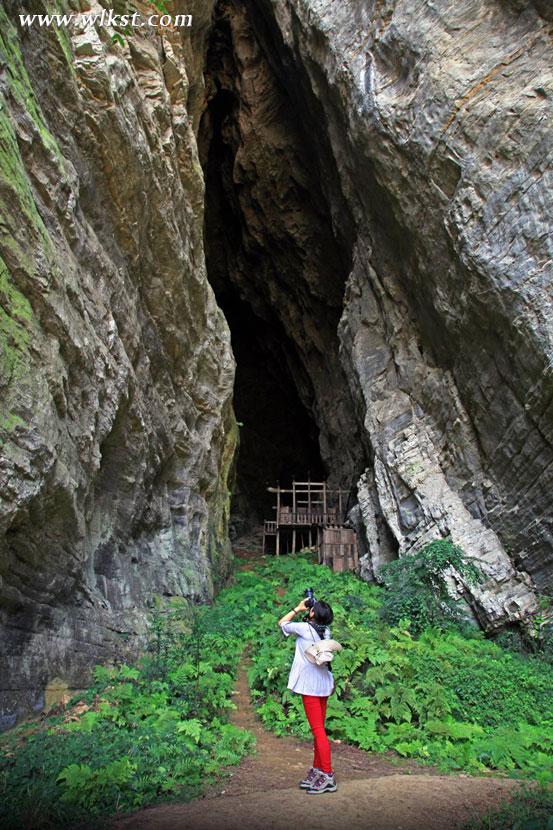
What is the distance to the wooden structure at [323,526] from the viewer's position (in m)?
20.8

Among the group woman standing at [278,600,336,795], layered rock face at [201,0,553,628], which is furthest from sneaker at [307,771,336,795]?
layered rock face at [201,0,553,628]

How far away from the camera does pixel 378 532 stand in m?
18.5

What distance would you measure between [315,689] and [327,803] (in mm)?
829

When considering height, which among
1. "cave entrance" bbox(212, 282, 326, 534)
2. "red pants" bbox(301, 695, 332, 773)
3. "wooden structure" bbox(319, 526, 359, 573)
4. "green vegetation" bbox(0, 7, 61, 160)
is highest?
"cave entrance" bbox(212, 282, 326, 534)

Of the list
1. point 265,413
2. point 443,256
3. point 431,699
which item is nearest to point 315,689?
point 431,699

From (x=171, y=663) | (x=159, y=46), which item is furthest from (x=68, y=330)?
(x=159, y=46)

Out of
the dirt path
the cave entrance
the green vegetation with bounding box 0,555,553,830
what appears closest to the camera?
the dirt path

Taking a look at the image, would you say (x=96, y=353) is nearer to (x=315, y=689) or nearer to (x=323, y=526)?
(x=315, y=689)

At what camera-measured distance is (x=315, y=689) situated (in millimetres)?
4980

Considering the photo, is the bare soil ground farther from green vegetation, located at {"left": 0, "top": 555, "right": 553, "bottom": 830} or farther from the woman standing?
green vegetation, located at {"left": 0, "top": 555, "right": 553, "bottom": 830}

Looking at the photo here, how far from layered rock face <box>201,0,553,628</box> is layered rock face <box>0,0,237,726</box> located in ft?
19.0

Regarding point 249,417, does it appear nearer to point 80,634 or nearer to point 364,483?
point 364,483

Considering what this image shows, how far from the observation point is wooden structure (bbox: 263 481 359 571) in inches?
819

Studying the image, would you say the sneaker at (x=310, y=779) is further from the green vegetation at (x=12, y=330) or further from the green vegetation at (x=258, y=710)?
the green vegetation at (x=12, y=330)
